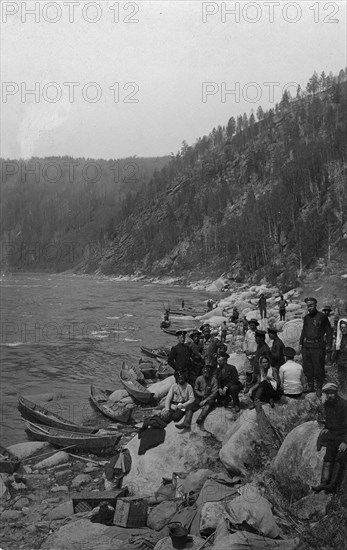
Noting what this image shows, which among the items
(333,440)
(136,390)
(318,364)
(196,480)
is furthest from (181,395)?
(136,390)

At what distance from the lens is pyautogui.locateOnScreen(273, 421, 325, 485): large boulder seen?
279 inches

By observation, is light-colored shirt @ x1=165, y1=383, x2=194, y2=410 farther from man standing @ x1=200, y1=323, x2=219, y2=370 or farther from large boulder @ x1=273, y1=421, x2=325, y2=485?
large boulder @ x1=273, y1=421, x2=325, y2=485

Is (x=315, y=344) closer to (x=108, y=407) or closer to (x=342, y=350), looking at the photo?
(x=342, y=350)

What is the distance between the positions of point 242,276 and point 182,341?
201 feet

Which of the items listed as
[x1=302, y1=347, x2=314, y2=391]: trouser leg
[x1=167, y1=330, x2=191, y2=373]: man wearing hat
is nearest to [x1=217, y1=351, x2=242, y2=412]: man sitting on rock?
[x1=302, y1=347, x2=314, y2=391]: trouser leg

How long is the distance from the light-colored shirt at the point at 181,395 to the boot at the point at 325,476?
474 centimetres

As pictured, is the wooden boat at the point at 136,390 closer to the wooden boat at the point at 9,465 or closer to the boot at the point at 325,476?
the wooden boat at the point at 9,465

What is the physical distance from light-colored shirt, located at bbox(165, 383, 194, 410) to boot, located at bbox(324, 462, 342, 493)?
15.8 feet

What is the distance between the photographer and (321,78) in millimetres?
142875

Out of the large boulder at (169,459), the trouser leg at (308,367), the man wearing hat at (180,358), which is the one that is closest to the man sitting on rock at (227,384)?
the large boulder at (169,459)

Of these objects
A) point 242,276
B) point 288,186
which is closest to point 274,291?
point 242,276

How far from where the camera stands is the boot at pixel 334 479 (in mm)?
6320

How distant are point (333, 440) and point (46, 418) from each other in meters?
10.9

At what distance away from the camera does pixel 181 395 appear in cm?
1111
